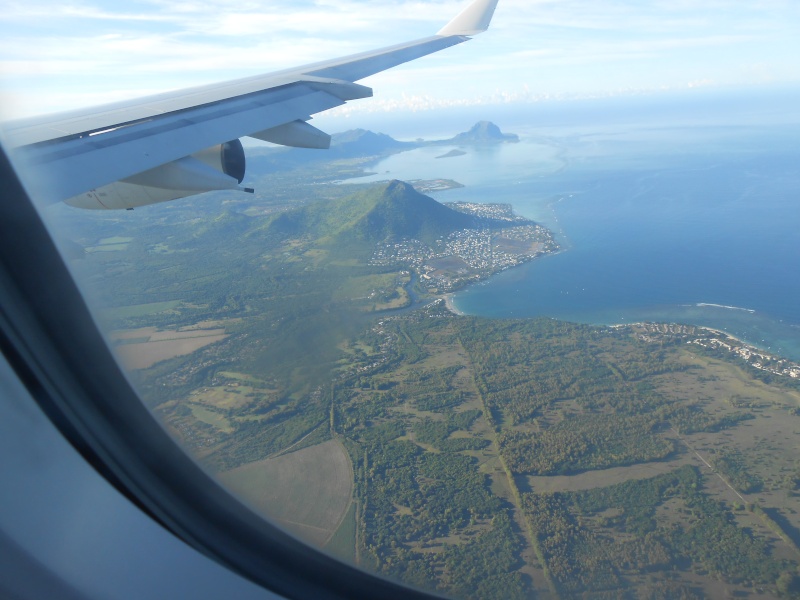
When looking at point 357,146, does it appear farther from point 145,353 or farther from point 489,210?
point 145,353

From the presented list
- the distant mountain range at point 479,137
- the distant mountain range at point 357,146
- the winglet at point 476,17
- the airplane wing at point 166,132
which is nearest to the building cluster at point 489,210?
the distant mountain range at point 357,146

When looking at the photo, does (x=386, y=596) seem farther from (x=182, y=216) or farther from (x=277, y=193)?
(x=277, y=193)

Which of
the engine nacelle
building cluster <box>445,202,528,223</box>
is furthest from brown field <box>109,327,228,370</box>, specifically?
building cluster <box>445,202,528,223</box>

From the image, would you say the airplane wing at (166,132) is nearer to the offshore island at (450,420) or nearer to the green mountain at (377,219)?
the offshore island at (450,420)

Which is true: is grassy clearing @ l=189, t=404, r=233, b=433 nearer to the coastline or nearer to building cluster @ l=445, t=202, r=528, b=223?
the coastline

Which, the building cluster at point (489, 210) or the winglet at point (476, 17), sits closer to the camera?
the winglet at point (476, 17)

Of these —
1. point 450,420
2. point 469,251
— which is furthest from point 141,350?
point 469,251
